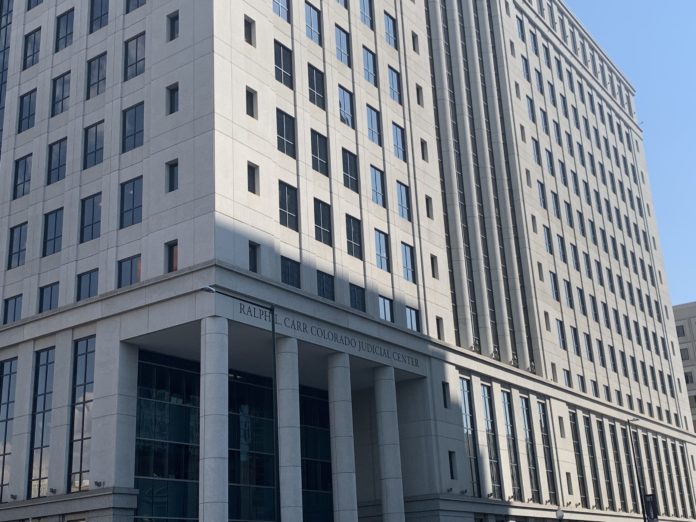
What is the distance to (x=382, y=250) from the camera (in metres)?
50.1

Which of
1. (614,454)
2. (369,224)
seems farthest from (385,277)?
(614,454)

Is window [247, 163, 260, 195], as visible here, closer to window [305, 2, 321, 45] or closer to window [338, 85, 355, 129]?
window [338, 85, 355, 129]

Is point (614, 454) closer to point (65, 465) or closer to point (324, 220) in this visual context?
point (324, 220)

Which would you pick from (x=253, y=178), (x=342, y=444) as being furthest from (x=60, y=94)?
(x=342, y=444)

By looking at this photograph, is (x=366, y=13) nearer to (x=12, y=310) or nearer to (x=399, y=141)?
(x=399, y=141)

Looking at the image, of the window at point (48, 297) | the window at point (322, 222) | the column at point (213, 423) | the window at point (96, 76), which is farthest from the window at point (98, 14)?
the column at point (213, 423)

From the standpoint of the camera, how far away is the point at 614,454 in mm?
73438

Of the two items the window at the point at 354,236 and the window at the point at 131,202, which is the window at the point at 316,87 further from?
the window at the point at 131,202

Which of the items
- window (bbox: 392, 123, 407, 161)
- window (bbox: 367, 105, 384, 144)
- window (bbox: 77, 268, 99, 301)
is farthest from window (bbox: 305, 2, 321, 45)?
window (bbox: 77, 268, 99, 301)

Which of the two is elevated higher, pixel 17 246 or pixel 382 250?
pixel 382 250

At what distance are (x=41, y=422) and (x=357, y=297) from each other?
1697 centimetres

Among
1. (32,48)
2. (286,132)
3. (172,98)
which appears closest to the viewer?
(172,98)

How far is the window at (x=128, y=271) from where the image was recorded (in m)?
40.0

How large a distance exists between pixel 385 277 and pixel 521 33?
38.4 metres
